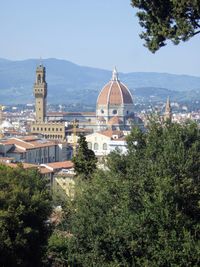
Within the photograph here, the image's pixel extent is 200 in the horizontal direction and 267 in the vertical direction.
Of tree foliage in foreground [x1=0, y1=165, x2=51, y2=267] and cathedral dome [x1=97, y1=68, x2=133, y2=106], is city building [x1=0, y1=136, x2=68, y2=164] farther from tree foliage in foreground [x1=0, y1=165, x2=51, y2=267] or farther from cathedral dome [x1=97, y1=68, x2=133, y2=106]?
cathedral dome [x1=97, y1=68, x2=133, y2=106]

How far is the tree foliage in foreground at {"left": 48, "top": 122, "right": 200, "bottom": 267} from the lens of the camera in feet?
42.3

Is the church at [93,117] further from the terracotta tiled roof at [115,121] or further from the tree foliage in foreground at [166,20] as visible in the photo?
the tree foliage in foreground at [166,20]

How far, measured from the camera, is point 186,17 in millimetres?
11406

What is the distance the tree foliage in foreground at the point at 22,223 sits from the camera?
15664 mm

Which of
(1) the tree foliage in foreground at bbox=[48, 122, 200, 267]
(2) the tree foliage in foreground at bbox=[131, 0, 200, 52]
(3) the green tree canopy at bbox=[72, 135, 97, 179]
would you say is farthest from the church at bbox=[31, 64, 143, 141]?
(2) the tree foliage in foreground at bbox=[131, 0, 200, 52]

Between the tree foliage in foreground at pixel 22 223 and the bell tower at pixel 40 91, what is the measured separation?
2705 inches

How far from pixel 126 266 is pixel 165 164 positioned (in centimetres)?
225

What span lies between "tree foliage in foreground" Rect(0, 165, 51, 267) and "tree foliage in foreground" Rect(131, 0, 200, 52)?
19.4ft

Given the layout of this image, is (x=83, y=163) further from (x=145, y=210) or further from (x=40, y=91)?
(x=40, y=91)

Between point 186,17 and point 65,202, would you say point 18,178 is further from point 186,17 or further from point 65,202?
point 186,17

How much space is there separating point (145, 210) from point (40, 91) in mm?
74723

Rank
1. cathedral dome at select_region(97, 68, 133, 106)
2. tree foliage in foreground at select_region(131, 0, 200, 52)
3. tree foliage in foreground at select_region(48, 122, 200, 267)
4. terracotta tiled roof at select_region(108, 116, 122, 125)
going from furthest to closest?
cathedral dome at select_region(97, 68, 133, 106) → terracotta tiled roof at select_region(108, 116, 122, 125) → tree foliage in foreground at select_region(48, 122, 200, 267) → tree foliage in foreground at select_region(131, 0, 200, 52)

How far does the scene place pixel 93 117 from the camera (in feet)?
381

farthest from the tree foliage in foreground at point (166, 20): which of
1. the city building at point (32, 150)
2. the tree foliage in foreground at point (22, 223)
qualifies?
the city building at point (32, 150)
